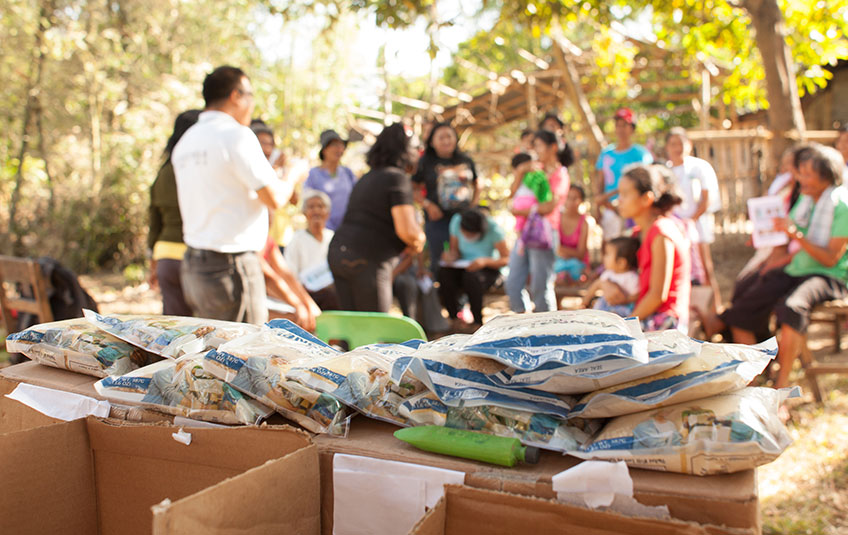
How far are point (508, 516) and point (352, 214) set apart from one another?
264 centimetres

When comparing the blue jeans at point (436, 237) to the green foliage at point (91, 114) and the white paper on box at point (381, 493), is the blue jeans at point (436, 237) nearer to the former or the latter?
the green foliage at point (91, 114)

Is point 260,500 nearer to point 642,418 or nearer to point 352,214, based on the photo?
point 642,418

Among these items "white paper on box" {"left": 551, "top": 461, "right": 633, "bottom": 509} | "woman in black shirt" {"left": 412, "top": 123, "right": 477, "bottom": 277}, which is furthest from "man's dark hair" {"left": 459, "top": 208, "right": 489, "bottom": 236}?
"white paper on box" {"left": 551, "top": 461, "right": 633, "bottom": 509}

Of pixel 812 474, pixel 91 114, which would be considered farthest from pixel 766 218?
pixel 91 114

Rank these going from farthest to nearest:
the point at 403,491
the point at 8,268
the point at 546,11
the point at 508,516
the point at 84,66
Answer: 1. the point at 84,66
2. the point at 546,11
3. the point at 8,268
4. the point at 403,491
5. the point at 508,516

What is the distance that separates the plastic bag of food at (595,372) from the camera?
1039mm

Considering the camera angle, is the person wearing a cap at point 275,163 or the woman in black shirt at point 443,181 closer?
the person wearing a cap at point 275,163

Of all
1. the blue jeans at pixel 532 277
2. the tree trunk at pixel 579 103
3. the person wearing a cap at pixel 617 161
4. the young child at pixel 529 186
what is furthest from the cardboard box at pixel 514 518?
the tree trunk at pixel 579 103

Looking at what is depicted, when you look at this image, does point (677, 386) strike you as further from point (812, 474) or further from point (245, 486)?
point (812, 474)

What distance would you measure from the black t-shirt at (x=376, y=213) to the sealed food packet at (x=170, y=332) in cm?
185

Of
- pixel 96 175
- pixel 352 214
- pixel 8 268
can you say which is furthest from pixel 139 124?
pixel 352 214

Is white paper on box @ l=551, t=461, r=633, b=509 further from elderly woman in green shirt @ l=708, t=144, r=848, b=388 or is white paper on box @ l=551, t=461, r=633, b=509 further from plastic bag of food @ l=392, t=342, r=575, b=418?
elderly woman in green shirt @ l=708, t=144, r=848, b=388

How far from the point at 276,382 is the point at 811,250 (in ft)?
11.1

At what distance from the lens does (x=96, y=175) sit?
935 cm
